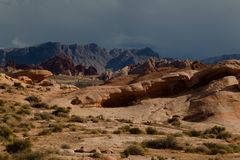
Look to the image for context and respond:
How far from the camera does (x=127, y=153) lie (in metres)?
23.5

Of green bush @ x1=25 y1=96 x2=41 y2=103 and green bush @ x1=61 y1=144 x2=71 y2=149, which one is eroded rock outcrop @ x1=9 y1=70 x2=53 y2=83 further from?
green bush @ x1=61 y1=144 x2=71 y2=149

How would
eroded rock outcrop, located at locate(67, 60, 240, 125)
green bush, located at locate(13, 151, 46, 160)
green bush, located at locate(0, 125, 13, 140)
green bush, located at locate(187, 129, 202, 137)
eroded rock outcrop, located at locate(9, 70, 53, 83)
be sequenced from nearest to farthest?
green bush, located at locate(13, 151, 46, 160) < green bush, located at locate(0, 125, 13, 140) < green bush, located at locate(187, 129, 202, 137) < eroded rock outcrop, located at locate(67, 60, 240, 125) < eroded rock outcrop, located at locate(9, 70, 53, 83)

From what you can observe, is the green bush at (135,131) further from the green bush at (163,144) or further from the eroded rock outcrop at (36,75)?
the eroded rock outcrop at (36,75)

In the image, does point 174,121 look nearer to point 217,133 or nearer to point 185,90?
point 217,133

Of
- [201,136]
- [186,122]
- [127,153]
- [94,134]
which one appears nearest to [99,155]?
[127,153]

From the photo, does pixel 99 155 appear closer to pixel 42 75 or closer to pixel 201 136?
pixel 201 136

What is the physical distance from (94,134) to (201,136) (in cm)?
700

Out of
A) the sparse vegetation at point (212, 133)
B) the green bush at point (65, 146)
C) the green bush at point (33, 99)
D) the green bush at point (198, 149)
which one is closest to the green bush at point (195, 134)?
the sparse vegetation at point (212, 133)

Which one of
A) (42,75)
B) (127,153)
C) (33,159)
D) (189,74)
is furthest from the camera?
(42,75)

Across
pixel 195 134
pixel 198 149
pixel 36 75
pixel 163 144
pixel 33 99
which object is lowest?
pixel 198 149

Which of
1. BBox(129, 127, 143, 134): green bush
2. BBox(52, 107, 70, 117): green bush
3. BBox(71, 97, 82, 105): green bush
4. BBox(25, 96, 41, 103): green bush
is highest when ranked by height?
BBox(25, 96, 41, 103): green bush

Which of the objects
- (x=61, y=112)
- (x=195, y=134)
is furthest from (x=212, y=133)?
(x=61, y=112)

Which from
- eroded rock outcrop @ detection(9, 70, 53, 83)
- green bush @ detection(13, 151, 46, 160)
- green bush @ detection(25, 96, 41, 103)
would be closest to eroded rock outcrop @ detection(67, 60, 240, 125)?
green bush @ detection(25, 96, 41, 103)

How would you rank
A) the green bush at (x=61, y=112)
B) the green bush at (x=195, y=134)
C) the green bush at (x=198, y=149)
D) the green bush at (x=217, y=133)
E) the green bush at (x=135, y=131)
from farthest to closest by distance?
1. the green bush at (x=61, y=112)
2. the green bush at (x=217, y=133)
3. the green bush at (x=195, y=134)
4. the green bush at (x=135, y=131)
5. the green bush at (x=198, y=149)
